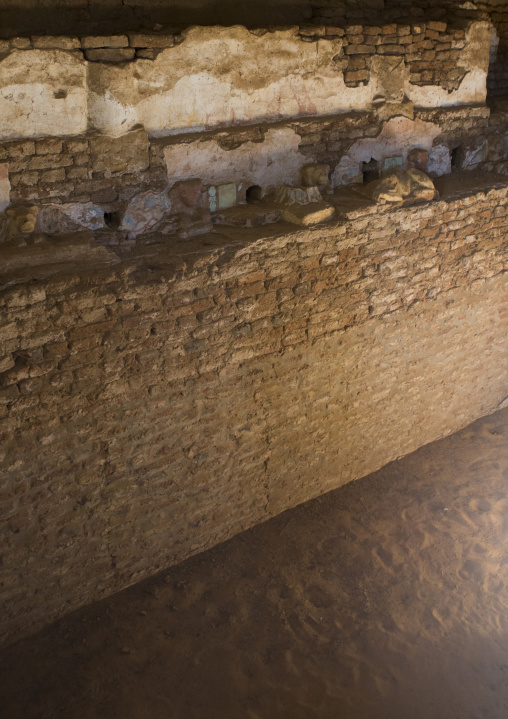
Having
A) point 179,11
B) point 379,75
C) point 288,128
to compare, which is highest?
point 179,11

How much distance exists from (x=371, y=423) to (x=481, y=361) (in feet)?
4.40

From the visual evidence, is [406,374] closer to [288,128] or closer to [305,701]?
[288,128]

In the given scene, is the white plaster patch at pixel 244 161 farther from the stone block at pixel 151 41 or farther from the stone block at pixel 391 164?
the stone block at pixel 391 164

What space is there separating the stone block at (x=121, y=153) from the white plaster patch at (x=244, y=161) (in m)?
0.16

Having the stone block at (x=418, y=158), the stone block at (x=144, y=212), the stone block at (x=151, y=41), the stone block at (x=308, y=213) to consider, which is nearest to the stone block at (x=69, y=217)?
the stone block at (x=144, y=212)

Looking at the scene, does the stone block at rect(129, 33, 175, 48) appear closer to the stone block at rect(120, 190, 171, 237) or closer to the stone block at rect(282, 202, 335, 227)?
the stone block at rect(120, 190, 171, 237)

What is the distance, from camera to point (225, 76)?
3.93 metres

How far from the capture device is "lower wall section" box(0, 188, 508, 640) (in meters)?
3.19

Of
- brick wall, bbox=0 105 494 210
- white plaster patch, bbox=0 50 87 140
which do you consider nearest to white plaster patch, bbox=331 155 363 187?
brick wall, bbox=0 105 494 210

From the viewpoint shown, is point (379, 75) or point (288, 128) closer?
point (288, 128)

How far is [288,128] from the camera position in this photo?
4242 millimetres

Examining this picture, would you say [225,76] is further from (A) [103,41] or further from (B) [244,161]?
(A) [103,41]

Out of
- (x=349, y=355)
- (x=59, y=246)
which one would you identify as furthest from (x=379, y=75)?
(x=59, y=246)

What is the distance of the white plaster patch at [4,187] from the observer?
128 inches
